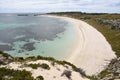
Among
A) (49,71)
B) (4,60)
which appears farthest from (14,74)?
(4,60)

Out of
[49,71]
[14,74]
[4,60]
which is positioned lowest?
[49,71]

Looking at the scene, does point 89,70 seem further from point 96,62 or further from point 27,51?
point 27,51

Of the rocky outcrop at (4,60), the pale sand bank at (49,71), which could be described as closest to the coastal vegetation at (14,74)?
the pale sand bank at (49,71)

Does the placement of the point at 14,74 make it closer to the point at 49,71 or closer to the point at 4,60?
the point at 49,71

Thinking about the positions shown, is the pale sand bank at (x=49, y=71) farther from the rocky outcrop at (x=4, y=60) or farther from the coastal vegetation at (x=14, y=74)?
the rocky outcrop at (x=4, y=60)

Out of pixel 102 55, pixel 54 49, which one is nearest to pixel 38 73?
pixel 102 55

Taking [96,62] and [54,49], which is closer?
[96,62]

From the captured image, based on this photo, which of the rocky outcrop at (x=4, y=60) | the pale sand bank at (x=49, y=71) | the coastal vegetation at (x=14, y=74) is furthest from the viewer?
the rocky outcrop at (x=4, y=60)

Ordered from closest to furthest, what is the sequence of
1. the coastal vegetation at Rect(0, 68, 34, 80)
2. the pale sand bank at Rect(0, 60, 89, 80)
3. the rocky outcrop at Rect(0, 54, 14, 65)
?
the coastal vegetation at Rect(0, 68, 34, 80) < the pale sand bank at Rect(0, 60, 89, 80) < the rocky outcrop at Rect(0, 54, 14, 65)

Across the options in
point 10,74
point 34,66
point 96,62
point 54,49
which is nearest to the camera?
point 10,74

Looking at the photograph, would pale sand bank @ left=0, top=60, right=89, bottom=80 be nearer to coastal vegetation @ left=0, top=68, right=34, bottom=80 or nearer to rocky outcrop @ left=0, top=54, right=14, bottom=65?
coastal vegetation @ left=0, top=68, right=34, bottom=80

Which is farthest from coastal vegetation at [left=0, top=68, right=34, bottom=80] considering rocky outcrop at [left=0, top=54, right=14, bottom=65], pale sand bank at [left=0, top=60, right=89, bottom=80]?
rocky outcrop at [left=0, top=54, right=14, bottom=65]
